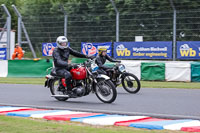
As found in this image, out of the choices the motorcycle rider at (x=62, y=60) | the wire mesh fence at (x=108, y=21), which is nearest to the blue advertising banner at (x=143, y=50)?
the wire mesh fence at (x=108, y=21)

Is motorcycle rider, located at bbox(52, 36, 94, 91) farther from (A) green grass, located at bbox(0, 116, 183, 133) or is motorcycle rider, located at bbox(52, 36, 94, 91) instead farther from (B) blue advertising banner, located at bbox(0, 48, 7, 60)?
(B) blue advertising banner, located at bbox(0, 48, 7, 60)

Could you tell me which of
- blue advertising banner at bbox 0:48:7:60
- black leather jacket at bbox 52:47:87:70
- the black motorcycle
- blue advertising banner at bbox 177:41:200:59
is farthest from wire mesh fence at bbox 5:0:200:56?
black leather jacket at bbox 52:47:87:70

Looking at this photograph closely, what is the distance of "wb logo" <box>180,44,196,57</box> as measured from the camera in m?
19.3

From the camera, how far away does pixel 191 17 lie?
1956 centimetres

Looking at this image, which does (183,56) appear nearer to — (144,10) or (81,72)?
(144,10)

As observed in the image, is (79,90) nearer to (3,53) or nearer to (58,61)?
(58,61)

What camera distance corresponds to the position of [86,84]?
10266 mm

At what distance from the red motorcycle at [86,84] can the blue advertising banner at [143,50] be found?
10.2 m

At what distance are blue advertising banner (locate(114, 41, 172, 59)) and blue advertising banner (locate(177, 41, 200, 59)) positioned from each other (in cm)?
50

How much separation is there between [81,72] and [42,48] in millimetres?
13539

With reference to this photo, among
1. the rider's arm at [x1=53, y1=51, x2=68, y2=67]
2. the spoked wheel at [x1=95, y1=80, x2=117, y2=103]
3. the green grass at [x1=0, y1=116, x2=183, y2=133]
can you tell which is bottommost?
the green grass at [x1=0, y1=116, x2=183, y2=133]

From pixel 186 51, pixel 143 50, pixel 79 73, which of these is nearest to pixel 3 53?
pixel 143 50

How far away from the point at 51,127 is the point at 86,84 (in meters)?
3.78

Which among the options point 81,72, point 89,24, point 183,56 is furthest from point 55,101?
point 89,24
